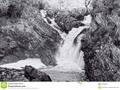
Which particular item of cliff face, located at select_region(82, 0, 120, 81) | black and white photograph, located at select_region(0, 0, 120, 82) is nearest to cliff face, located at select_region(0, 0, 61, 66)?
black and white photograph, located at select_region(0, 0, 120, 82)

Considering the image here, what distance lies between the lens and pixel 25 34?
451 centimetres

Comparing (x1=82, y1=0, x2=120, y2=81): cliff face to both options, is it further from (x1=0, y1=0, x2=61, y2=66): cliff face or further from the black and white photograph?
(x1=0, y1=0, x2=61, y2=66): cliff face

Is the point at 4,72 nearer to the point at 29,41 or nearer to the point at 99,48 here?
the point at 29,41

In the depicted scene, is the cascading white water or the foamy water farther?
the cascading white water

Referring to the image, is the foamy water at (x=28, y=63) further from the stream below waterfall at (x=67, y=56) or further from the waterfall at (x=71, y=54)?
the waterfall at (x=71, y=54)

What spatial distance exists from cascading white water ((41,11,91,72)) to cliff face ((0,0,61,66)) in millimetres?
108

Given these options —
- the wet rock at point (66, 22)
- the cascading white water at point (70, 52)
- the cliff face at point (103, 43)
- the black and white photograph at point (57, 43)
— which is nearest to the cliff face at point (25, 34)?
the black and white photograph at point (57, 43)

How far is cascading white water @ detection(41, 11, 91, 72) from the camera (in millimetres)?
4303

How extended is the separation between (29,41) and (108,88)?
145cm

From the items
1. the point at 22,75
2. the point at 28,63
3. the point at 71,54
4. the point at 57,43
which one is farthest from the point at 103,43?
the point at 22,75

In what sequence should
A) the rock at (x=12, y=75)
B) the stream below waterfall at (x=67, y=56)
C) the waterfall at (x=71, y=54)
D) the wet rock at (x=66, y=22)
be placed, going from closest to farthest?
the rock at (x=12, y=75) < the stream below waterfall at (x=67, y=56) < the waterfall at (x=71, y=54) < the wet rock at (x=66, y=22)

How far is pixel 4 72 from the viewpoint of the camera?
4121 mm

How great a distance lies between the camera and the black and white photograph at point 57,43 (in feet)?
13.6

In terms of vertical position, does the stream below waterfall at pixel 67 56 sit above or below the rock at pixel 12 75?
above
